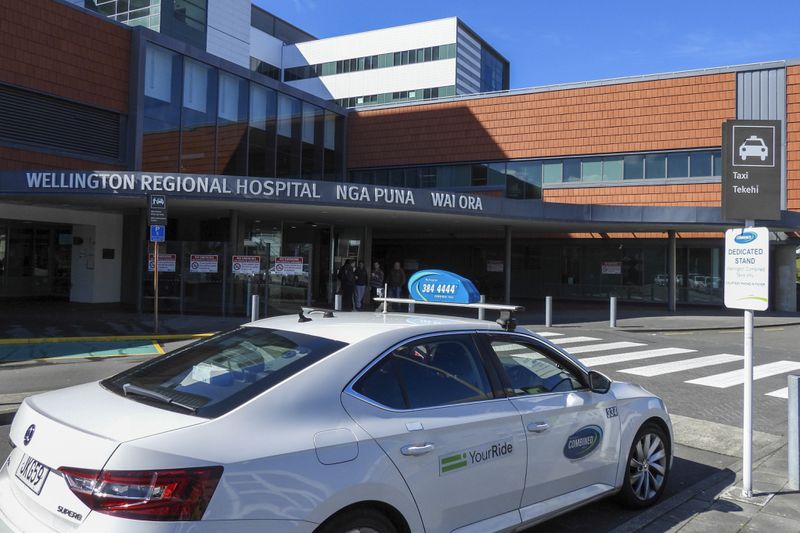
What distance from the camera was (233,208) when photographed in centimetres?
1872

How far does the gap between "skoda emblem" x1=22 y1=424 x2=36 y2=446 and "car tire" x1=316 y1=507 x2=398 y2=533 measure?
137 cm

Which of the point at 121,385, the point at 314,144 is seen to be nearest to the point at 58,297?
the point at 314,144

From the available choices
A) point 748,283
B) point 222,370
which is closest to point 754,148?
point 748,283

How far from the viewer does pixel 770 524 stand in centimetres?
429

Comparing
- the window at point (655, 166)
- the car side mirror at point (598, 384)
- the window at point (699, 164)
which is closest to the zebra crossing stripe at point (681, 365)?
the car side mirror at point (598, 384)

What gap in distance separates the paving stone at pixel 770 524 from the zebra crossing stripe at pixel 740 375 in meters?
5.59

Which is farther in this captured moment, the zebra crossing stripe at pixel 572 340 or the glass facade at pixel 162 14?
the glass facade at pixel 162 14

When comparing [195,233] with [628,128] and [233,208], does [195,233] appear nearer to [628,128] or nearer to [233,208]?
[233,208]

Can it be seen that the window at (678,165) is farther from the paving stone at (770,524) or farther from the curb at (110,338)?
the paving stone at (770,524)

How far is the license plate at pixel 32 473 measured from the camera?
2.61 meters

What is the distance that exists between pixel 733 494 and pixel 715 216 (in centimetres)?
1992

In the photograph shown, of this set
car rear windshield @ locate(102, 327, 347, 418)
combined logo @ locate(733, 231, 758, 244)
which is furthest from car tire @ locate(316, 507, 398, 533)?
combined logo @ locate(733, 231, 758, 244)

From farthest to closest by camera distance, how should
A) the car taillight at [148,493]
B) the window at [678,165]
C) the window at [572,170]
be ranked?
the window at [572,170], the window at [678,165], the car taillight at [148,493]

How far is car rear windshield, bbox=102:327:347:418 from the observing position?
288 centimetres
